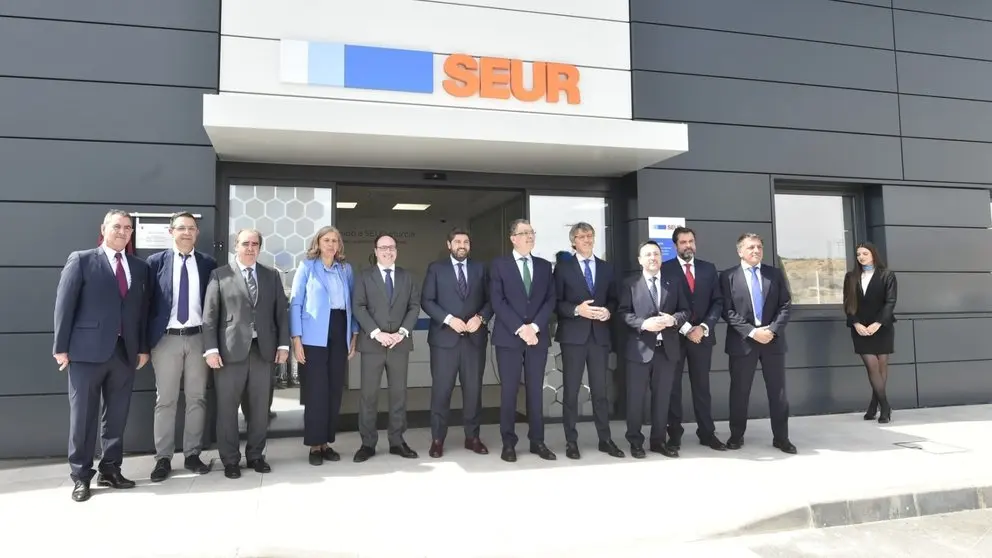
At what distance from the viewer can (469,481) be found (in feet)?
13.9

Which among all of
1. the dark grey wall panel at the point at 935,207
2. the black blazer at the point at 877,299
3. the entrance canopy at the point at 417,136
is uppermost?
the entrance canopy at the point at 417,136

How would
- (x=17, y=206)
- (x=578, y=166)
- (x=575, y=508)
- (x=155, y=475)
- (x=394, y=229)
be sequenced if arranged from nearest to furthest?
(x=575, y=508)
(x=155, y=475)
(x=17, y=206)
(x=578, y=166)
(x=394, y=229)

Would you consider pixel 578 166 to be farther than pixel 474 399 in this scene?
Yes

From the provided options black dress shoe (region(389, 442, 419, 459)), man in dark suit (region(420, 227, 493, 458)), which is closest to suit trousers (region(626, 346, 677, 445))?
man in dark suit (region(420, 227, 493, 458))

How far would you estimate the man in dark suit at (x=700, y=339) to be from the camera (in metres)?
5.16

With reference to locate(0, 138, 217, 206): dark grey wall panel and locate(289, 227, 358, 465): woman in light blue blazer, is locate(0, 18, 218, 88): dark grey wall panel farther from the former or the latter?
locate(289, 227, 358, 465): woman in light blue blazer

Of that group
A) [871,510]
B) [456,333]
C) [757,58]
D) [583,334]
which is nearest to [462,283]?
[456,333]

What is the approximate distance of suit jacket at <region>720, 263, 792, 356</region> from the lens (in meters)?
5.14

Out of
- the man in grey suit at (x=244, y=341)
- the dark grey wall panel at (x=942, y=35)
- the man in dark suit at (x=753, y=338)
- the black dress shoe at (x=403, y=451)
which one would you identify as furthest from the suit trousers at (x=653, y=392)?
the dark grey wall panel at (x=942, y=35)

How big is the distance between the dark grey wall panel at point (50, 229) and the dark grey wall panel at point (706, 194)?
4.89 meters

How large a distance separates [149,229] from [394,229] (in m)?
7.56

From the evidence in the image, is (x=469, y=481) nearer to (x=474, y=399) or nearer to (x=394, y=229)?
(x=474, y=399)

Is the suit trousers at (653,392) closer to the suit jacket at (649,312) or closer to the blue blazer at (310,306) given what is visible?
the suit jacket at (649,312)

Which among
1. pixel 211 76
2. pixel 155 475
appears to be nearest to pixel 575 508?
pixel 155 475
